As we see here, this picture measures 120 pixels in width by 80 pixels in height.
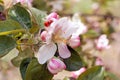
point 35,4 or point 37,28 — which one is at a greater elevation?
point 37,28

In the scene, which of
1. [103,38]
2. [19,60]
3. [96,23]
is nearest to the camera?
[19,60]

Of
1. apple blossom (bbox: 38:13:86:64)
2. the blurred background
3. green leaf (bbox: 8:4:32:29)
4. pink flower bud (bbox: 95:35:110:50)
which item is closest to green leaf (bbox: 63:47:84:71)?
apple blossom (bbox: 38:13:86:64)

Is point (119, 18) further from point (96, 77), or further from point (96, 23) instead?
point (96, 77)

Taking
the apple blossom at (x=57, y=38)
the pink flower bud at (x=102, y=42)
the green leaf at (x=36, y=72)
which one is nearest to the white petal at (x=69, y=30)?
the apple blossom at (x=57, y=38)

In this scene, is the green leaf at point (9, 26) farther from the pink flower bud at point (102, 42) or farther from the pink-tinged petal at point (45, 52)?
the pink flower bud at point (102, 42)

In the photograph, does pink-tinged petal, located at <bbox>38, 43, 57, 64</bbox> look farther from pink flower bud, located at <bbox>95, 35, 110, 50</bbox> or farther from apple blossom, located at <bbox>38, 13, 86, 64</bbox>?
pink flower bud, located at <bbox>95, 35, 110, 50</bbox>

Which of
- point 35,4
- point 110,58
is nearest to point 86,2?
point 110,58
